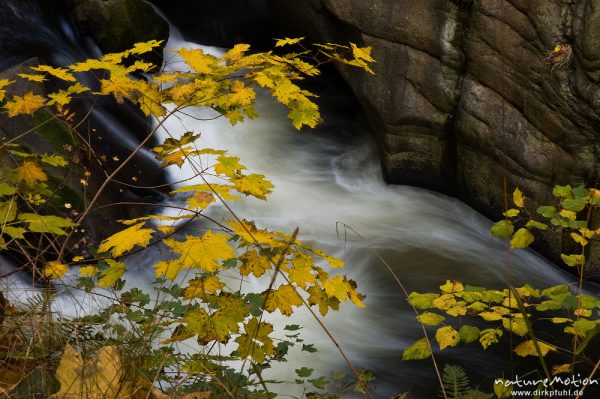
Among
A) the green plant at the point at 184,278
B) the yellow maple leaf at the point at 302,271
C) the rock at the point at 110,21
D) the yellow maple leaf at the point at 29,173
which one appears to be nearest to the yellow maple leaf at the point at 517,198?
the green plant at the point at 184,278

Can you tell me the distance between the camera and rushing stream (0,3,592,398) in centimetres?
449

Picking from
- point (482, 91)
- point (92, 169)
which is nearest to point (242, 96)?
point (92, 169)

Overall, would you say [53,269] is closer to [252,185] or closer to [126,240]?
[126,240]

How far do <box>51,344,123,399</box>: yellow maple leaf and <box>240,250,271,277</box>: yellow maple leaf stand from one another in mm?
613

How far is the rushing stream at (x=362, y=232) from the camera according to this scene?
4.49m

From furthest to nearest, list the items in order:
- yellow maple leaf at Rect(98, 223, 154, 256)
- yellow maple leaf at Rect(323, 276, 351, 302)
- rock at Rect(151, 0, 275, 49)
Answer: rock at Rect(151, 0, 275, 49) → yellow maple leaf at Rect(323, 276, 351, 302) → yellow maple leaf at Rect(98, 223, 154, 256)

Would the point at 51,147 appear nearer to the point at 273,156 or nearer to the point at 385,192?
the point at 273,156

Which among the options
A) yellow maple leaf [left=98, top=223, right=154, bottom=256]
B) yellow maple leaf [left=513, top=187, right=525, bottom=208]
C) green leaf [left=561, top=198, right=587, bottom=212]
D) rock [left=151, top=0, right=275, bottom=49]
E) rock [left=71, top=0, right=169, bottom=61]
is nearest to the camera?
yellow maple leaf [left=98, top=223, right=154, bottom=256]

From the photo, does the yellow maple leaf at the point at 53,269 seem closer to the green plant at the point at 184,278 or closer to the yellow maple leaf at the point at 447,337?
the green plant at the point at 184,278

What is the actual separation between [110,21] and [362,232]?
4.15m

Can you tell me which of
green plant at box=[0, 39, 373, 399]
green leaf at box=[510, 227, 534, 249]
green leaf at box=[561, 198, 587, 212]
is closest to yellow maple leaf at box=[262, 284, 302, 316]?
green plant at box=[0, 39, 373, 399]

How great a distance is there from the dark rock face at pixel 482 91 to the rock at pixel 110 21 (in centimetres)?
233

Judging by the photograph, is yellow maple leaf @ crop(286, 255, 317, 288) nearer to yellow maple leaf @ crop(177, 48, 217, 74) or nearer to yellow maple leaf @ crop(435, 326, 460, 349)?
yellow maple leaf @ crop(435, 326, 460, 349)

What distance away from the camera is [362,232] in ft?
20.3
